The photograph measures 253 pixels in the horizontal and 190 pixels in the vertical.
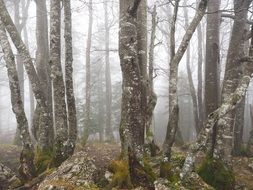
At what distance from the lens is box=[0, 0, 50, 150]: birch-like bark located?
9.88 metres

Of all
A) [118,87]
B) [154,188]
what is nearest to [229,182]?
[154,188]

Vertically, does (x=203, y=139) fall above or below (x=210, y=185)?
above

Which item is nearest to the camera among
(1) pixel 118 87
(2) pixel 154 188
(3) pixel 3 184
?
(2) pixel 154 188

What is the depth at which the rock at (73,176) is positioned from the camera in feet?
25.3

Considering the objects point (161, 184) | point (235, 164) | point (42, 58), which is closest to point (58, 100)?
point (161, 184)

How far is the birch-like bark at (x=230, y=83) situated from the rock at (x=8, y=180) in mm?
5289

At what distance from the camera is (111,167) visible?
7766 millimetres

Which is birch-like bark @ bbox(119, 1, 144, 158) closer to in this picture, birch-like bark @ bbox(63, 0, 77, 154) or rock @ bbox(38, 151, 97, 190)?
rock @ bbox(38, 151, 97, 190)

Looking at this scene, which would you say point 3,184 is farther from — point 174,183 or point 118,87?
point 118,87

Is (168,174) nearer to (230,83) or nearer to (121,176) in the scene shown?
(121,176)

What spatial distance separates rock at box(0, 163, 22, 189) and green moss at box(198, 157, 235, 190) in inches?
189

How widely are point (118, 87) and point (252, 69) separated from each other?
23097 millimetres

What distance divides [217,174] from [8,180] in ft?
18.7

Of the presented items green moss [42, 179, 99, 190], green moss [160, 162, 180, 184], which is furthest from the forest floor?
green moss [160, 162, 180, 184]
